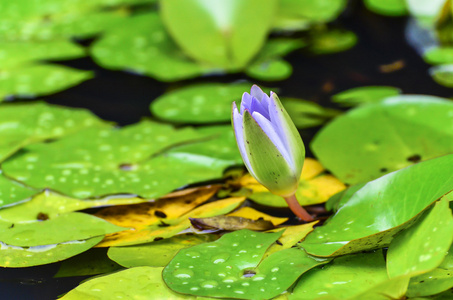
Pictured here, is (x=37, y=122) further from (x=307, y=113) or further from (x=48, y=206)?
(x=307, y=113)

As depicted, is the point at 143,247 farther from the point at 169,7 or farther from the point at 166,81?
the point at 169,7

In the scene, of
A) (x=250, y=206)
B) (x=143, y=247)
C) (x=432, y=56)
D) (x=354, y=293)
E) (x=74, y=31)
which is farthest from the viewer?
(x=74, y=31)

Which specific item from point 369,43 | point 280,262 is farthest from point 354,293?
point 369,43

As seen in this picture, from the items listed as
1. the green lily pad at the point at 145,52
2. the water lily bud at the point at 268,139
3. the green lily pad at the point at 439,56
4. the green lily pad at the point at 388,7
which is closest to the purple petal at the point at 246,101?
the water lily bud at the point at 268,139

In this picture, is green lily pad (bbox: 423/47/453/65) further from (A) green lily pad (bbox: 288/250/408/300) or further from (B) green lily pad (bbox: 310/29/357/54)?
(A) green lily pad (bbox: 288/250/408/300)

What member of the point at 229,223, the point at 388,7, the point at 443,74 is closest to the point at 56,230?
the point at 229,223

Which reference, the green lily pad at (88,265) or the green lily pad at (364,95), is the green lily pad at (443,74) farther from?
the green lily pad at (88,265)
